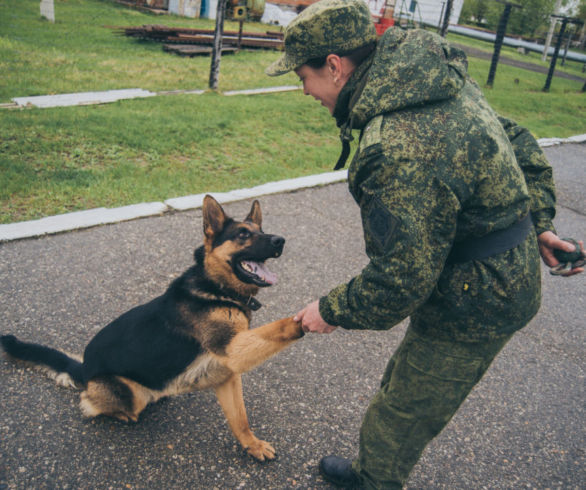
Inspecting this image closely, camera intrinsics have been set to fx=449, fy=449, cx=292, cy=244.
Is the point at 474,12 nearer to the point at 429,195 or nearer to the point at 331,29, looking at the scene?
the point at 331,29

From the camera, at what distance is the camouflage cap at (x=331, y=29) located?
67.6 inches

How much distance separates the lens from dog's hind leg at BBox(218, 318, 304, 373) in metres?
2.18

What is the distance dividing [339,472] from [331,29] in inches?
86.3

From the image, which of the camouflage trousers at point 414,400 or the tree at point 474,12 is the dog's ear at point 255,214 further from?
the tree at point 474,12

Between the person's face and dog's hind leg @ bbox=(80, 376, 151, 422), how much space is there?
1.85 m

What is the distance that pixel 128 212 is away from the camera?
16.1 ft

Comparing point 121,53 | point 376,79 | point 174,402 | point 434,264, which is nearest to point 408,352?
point 434,264

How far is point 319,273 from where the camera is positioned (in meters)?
4.47

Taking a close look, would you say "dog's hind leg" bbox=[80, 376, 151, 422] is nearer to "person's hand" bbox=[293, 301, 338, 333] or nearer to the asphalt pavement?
the asphalt pavement

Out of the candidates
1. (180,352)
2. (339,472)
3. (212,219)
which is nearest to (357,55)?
(212,219)

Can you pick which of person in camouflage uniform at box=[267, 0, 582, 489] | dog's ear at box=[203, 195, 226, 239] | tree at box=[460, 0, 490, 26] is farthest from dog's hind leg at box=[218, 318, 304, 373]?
tree at box=[460, 0, 490, 26]

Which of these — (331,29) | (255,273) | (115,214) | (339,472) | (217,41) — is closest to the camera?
(331,29)

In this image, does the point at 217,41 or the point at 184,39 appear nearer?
the point at 217,41

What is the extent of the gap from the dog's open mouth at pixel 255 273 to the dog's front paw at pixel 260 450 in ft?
3.00
